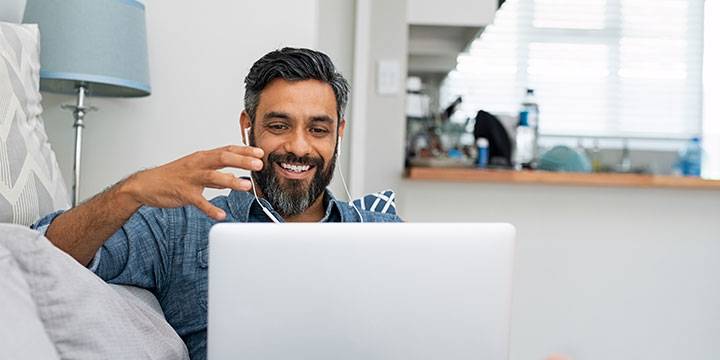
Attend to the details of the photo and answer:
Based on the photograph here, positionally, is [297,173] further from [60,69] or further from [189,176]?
[60,69]

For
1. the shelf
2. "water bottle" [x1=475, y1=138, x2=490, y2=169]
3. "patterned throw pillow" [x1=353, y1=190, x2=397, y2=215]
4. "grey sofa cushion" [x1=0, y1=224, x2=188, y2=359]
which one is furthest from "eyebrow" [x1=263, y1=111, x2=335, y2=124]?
"water bottle" [x1=475, y1=138, x2=490, y2=169]

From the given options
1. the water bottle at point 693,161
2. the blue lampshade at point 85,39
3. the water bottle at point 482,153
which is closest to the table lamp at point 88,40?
the blue lampshade at point 85,39

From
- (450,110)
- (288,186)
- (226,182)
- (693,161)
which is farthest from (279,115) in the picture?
(693,161)

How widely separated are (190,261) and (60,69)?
1.88 ft

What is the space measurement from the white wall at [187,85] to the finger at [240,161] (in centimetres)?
96

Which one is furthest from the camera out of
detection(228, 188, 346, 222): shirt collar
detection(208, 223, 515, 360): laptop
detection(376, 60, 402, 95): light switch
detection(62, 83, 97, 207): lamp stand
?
detection(376, 60, 402, 95): light switch

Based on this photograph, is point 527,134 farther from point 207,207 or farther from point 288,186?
point 207,207

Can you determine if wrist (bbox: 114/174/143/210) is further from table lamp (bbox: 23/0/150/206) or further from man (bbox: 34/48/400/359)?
table lamp (bbox: 23/0/150/206)

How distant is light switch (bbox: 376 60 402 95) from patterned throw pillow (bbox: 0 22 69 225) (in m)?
1.56

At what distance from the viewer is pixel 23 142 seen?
56.2 inches

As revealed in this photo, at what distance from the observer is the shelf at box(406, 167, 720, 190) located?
2.92 meters

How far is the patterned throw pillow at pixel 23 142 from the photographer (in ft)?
4.44

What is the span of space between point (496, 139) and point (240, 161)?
2.05 meters

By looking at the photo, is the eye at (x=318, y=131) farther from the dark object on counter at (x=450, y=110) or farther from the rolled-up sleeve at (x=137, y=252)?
the dark object on counter at (x=450, y=110)
